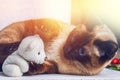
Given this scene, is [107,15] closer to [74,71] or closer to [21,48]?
[74,71]

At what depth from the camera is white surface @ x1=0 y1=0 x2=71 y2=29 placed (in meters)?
1.38

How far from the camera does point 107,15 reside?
1385 millimetres

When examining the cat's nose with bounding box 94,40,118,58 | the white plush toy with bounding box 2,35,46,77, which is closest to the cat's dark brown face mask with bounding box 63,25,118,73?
the cat's nose with bounding box 94,40,118,58

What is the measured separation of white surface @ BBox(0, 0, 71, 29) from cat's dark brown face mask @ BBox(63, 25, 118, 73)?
9.8 inches

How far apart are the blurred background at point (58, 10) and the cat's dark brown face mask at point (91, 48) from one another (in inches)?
8.2

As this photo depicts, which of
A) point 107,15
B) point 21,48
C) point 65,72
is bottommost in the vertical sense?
point 65,72

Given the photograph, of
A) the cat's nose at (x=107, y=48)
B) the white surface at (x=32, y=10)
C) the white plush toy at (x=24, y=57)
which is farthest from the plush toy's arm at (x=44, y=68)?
the white surface at (x=32, y=10)

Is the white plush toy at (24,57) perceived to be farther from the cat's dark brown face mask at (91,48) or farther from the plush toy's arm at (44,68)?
the cat's dark brown face mask at (91,48)

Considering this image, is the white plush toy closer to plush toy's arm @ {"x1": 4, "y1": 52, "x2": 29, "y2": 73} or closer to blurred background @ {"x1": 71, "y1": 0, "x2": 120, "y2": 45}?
plush toy's arm @ {"x1": 4, "y1": 52, "x2": 29, "y2": 73}

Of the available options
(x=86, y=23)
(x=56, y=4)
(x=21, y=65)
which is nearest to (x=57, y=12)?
(x=56, y=4)

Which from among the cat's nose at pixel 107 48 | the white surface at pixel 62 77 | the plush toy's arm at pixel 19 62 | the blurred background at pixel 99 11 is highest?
the blurred background at pixel 99 11

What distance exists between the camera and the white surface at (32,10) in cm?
138

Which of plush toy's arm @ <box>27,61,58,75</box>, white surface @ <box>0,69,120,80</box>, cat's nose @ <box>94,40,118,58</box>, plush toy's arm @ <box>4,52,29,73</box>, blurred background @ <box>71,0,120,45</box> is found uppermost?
blurred background @ <box>71,0,120,45</box>

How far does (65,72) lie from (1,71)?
0.28m
